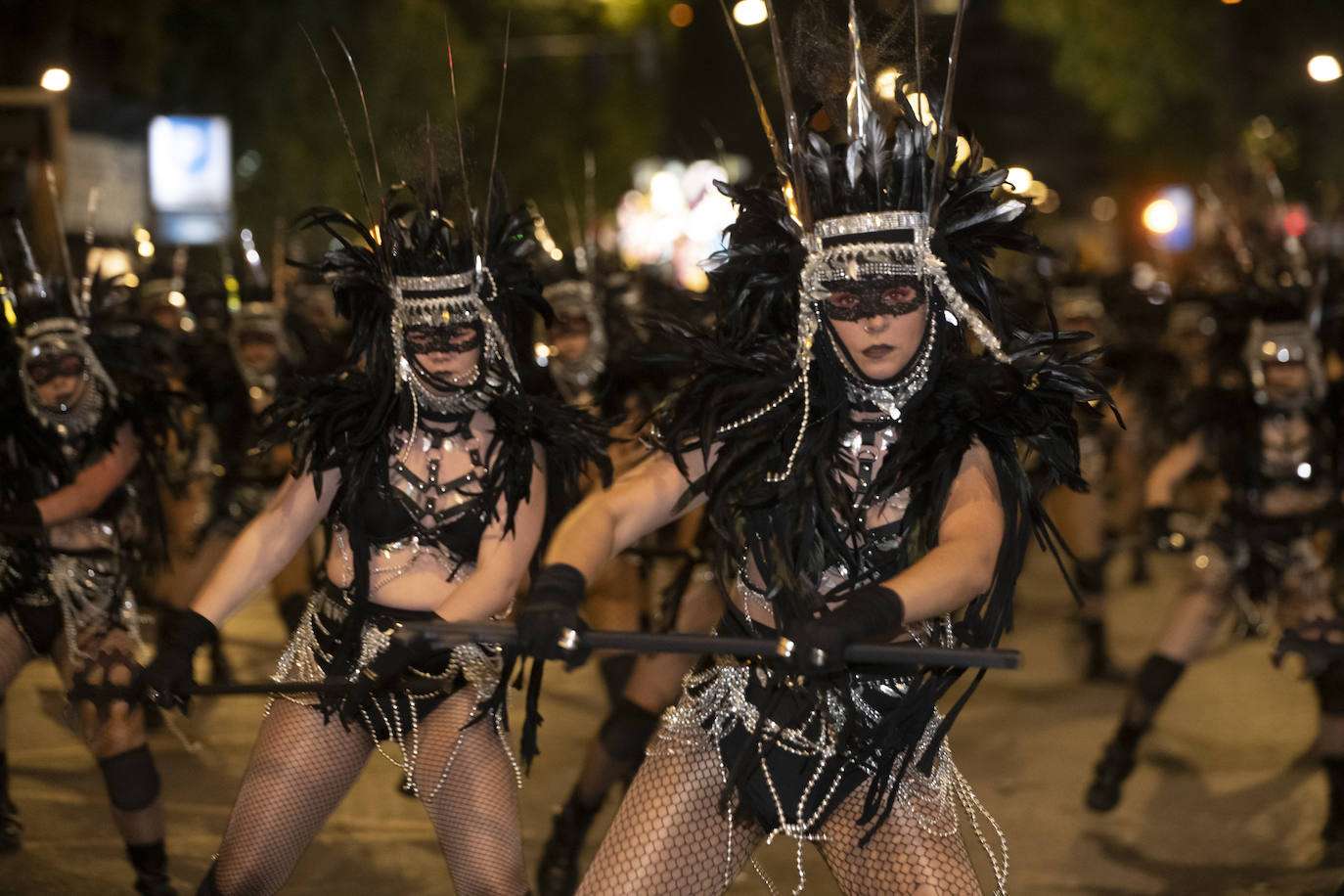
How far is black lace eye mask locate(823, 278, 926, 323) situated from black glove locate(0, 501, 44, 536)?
129 inches

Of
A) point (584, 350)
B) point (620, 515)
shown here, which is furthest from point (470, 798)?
point (584, 350)

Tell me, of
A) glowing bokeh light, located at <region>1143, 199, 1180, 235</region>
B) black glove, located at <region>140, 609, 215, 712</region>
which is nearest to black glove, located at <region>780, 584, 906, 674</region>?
black glove, located at <region>140, 609, 215, 712</region>

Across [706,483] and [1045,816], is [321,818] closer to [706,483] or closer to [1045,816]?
[706,483]

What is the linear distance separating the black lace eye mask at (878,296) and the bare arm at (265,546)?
1.58 metres

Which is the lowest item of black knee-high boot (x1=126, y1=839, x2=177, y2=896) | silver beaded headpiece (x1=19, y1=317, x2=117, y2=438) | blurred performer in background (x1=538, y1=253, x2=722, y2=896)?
black knee-high boot (x1=126, y1=839, x2=177, y2=896)

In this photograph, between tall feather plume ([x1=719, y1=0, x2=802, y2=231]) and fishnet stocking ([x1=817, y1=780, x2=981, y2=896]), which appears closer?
fishnet stocking ([x1=817, y1=780, x2=981, y2=896])

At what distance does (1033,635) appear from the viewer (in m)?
10.0

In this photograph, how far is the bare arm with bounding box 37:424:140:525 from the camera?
18.0 feet

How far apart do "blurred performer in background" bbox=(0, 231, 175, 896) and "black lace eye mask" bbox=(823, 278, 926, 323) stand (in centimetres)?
270

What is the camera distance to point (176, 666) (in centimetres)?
379

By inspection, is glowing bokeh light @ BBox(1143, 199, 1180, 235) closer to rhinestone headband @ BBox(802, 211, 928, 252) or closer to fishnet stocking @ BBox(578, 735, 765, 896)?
rhinestone headband @ BBox(802, 211, 928, 252)

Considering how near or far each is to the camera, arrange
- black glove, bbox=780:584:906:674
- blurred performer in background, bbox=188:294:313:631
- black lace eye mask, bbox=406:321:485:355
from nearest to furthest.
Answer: black glove, bbox=780:584:906:674 → black lace eye mask, bbox=406:321:485:355 → blurred performer in background, bbox=188:294:313:631

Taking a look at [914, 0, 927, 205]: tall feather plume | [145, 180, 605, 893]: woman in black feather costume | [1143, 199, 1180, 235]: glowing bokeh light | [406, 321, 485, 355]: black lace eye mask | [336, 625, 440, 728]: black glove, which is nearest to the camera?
[914, 0, 927, 205]: tall feather plume

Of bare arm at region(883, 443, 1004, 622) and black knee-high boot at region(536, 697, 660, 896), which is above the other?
bare arm at region(883, 443, 1004, 622)
